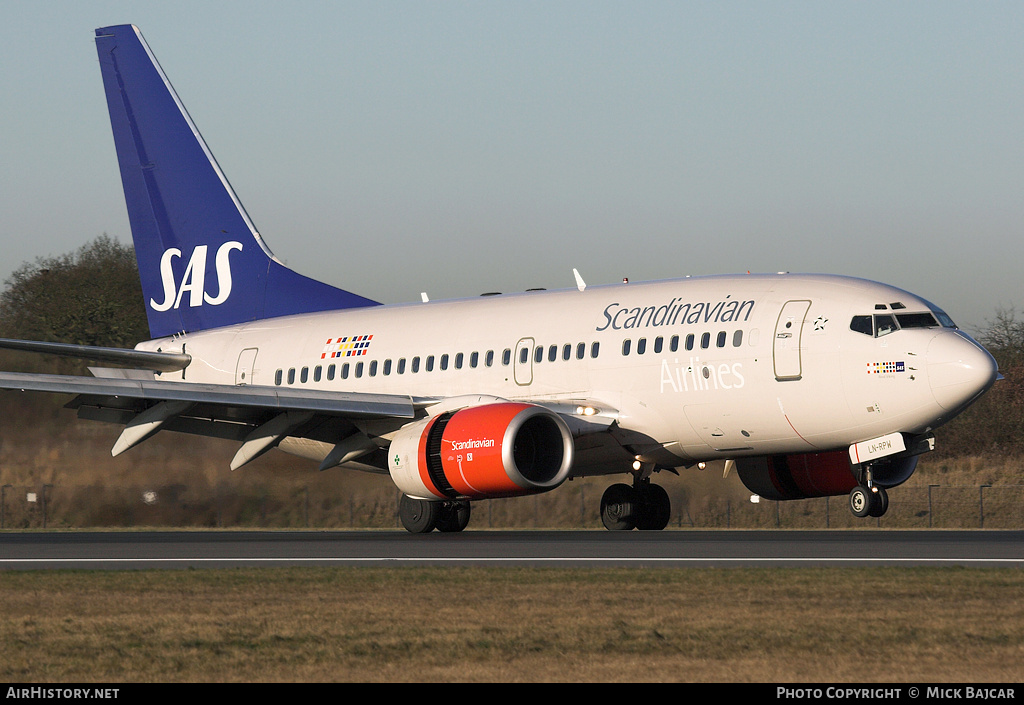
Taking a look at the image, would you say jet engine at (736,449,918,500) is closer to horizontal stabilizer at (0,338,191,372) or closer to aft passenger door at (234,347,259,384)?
aft passenger door at (234,347,259,384)

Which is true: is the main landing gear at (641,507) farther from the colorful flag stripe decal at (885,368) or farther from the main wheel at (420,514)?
the colorful flag stripe decal at (885,368)

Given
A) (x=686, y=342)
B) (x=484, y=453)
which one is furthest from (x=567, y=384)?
(x=484, y=453)

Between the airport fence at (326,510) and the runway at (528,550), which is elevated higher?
the airport fence at (326,510)

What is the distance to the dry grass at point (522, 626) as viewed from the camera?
9.66 metres

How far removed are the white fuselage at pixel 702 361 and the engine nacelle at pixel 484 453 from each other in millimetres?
1489

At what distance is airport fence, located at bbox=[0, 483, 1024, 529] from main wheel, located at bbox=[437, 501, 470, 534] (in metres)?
5.52

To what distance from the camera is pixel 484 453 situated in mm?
23109

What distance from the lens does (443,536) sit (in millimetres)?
25484

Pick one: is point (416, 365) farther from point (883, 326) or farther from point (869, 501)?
point (869, 501)

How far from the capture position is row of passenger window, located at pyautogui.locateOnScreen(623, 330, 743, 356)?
78.1 feet

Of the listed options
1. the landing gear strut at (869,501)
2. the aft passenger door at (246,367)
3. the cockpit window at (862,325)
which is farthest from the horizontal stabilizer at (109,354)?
the landing gear strut at (869,501)

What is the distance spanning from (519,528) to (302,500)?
5.18m

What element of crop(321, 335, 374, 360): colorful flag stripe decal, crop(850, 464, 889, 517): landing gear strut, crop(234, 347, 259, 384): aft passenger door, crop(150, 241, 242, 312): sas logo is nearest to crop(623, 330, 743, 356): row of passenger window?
crop(850, 464, 889, 517): landing gear strut

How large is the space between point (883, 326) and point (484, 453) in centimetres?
649
